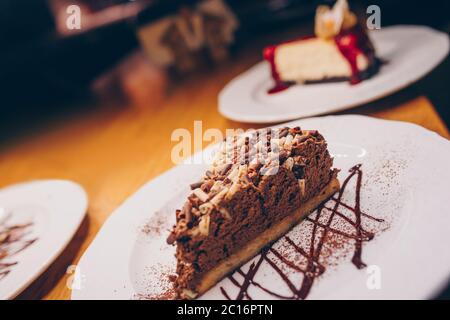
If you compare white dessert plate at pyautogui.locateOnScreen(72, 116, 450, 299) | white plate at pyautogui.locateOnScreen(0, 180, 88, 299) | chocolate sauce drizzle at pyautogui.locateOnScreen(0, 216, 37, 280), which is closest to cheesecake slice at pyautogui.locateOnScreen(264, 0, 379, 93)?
white dessert plate at pyautogui.locateOnScreen(72, 116, 450, 299)

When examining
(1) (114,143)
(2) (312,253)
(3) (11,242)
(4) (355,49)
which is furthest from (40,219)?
(4) (355,49)

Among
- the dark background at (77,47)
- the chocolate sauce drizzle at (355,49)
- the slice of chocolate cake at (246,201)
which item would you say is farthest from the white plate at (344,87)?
the slice of chocolate cake at (246,201)

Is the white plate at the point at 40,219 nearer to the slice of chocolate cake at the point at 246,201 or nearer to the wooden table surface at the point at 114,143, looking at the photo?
the wooden table surface at the point at 114,143

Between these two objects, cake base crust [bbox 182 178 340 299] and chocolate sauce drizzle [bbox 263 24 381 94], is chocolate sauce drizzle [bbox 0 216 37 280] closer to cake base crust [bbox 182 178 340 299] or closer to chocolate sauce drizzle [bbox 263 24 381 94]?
cake base crust [bbox 182 178 340 299]

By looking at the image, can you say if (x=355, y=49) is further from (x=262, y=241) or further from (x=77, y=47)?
(x=77, y=47)

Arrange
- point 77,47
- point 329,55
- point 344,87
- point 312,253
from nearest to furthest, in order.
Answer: point 312,253 < point 344,87 < point 329,55 < point 77,47

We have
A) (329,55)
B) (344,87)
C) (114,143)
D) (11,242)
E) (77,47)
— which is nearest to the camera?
(11,242)
